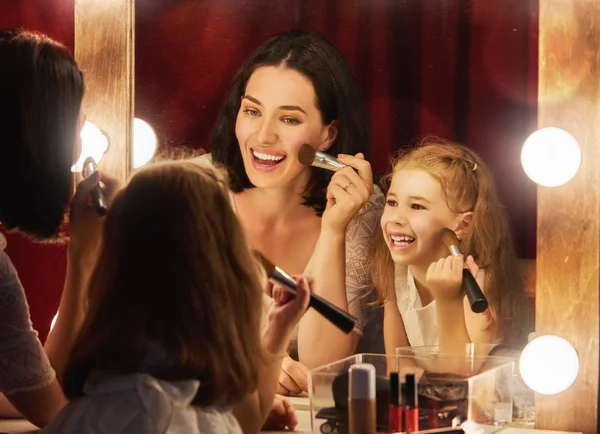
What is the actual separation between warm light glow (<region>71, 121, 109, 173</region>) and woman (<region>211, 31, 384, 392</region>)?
0.24 m

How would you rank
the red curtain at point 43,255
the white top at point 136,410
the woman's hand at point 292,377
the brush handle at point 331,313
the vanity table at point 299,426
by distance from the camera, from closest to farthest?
the white top at point 136,410 → the brush handle at point 331,313 → the vanity table at point 299,426 → the woman's hand at point 292,377 → the red curtain at point 43,255

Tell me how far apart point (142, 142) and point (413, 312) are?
509 millimetres

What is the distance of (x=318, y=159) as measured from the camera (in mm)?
1401

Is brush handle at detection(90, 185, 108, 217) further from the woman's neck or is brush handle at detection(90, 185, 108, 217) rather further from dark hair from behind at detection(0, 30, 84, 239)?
the woman's neck

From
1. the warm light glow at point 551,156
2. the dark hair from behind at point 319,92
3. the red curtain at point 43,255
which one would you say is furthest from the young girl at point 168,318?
the red curtain at point 43,255

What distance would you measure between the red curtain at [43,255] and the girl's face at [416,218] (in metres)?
0.63

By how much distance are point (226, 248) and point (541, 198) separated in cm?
48

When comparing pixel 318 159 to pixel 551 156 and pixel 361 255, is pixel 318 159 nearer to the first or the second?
pixel 361 255

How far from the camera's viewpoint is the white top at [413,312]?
1353mm

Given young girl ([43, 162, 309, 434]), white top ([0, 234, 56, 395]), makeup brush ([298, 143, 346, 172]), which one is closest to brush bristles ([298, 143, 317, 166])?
makeup brush ([298, 143, 346, 172])

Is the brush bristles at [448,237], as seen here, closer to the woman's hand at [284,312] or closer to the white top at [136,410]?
the woman's hand at [284,312]

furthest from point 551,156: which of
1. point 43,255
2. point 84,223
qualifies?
point 43,255

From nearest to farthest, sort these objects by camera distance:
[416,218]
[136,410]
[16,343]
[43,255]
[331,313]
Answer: [136,410] → [16,343] → [331,313] → [416,218] → [43,255]

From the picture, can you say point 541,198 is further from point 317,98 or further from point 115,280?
point 115,280
